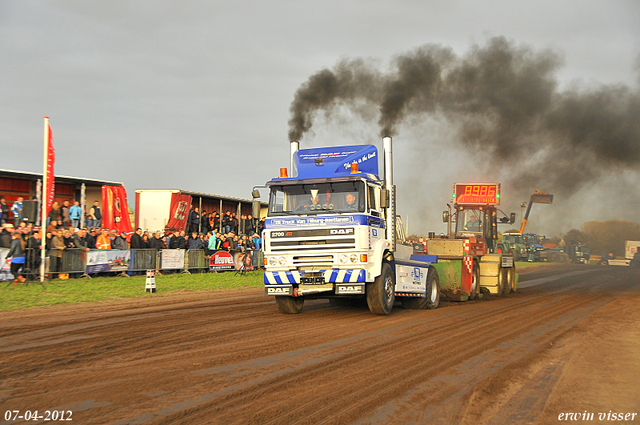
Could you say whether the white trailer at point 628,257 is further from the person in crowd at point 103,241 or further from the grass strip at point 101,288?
the person in crowd at point 103,241

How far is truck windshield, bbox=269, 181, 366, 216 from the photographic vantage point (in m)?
10.4

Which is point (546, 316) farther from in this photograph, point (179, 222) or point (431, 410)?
point (179, 222)

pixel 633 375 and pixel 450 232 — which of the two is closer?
pixel 633 375

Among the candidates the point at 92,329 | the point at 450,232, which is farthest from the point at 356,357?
the point at 450,232

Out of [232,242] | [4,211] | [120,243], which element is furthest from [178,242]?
[4,211]

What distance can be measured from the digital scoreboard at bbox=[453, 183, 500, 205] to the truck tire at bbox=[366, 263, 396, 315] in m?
9.76

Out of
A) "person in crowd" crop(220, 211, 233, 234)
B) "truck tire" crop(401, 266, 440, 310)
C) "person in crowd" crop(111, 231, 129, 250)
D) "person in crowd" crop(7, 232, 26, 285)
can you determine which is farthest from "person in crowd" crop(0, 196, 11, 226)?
"truck tire" crop(401, 266, 440, 310)

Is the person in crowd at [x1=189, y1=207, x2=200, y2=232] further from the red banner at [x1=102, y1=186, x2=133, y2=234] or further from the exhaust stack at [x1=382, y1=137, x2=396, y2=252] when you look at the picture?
the exhaust stack at [x1=382, y1=137, x2=396, y2=252]

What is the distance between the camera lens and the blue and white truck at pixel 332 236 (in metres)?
10.2

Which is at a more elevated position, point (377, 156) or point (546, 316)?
point (377, 156)

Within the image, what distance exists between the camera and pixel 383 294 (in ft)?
35.2

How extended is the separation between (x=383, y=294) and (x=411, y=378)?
4.94 metres

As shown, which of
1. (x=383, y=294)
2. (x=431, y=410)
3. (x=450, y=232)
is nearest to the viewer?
(x=431, y=410)

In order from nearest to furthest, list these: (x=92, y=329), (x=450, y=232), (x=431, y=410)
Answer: (x=431, y=410) < (x=92, y=329) < (x=450, y=232)
